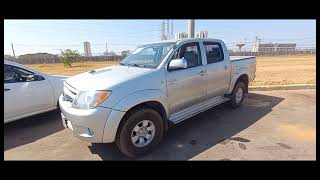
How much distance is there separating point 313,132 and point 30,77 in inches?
225

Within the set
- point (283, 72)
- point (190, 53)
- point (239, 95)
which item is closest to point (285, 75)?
point (283, 72)

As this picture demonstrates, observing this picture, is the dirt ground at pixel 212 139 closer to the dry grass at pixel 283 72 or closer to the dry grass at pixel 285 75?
the dry grass at pixel 285 75

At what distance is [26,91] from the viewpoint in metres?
4.79

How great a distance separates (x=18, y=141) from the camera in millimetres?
4383

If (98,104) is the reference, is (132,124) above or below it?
below

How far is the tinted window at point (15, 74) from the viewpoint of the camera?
4.65m

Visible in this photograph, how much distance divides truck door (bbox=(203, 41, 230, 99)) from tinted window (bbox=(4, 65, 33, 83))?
3.81 meters

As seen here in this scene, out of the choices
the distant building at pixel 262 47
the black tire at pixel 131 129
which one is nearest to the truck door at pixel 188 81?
the black tire at pixel 131 129

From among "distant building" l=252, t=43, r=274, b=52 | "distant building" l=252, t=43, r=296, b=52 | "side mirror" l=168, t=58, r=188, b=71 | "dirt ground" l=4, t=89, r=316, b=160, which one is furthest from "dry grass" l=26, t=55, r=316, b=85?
"distant building" l=252, t=43, r=274, b=52

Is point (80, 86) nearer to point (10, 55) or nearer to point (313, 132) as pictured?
point (313, 132)

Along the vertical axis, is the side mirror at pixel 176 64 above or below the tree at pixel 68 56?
above

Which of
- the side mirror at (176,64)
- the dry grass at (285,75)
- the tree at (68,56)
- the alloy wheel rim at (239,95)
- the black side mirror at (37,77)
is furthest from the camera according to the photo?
the tree at (68,56)

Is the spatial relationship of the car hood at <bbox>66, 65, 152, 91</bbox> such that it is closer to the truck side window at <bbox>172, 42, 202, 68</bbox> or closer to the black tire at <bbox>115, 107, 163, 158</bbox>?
the black tire at <bbox>115, 107, 163, 158</bbox>

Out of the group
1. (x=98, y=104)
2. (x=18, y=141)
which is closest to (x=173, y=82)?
(x=98, y=104)
